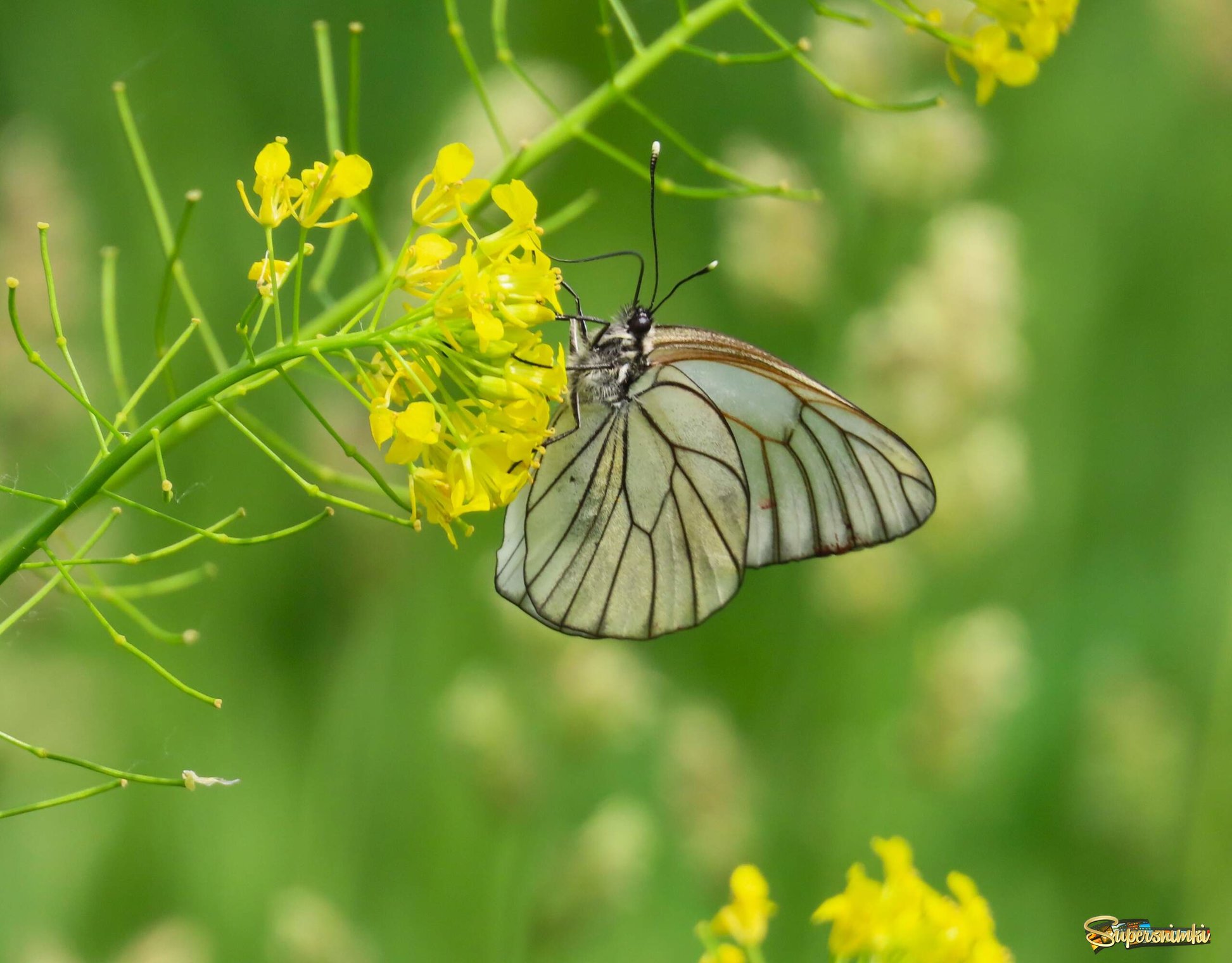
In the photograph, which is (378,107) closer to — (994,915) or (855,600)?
(855,600)

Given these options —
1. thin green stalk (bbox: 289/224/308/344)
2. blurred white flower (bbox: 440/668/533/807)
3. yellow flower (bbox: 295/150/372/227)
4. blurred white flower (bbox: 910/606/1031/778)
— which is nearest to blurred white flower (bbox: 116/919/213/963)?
blurred white flower (bbox: 440/668/533/807)

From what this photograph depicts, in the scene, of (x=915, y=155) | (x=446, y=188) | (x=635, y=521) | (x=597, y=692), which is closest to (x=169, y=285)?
(x=446, y=188)

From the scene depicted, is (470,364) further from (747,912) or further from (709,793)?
(709,793)

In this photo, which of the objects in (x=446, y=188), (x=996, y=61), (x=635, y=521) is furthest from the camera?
(x=635, y=521)

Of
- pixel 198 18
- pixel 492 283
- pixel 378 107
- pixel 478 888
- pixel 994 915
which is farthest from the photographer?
pixel 378 107

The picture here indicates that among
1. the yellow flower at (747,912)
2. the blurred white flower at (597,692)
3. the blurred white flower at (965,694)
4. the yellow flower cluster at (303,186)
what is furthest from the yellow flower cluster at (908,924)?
the yellow flower cluster at (303,186)

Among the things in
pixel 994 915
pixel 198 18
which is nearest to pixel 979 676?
pixel 994 915
